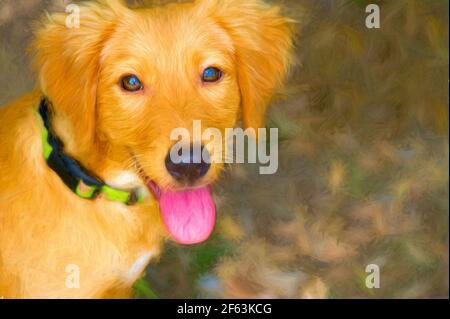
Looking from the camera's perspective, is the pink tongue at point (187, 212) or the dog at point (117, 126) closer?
the dog at point (117, 126)

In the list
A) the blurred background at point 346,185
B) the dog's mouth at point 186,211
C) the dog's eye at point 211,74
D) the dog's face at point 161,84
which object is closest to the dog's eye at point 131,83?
the dog's face at point 161,84

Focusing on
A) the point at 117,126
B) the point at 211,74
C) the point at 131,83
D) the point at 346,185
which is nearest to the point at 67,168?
the point at 117,126

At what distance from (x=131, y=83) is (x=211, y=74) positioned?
0.21 metres

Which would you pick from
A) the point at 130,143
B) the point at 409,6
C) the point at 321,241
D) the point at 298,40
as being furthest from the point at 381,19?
the point at 130,143

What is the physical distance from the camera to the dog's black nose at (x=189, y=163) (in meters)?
1.46

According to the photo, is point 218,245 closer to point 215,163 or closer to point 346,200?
point 346,200

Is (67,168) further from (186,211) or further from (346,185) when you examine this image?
(346,185)

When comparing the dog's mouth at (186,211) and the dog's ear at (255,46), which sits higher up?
the dog's ear at (255,46)

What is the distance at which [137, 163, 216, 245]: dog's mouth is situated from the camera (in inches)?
66.7

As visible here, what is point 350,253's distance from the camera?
221cm

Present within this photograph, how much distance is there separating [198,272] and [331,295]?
49 centimetres

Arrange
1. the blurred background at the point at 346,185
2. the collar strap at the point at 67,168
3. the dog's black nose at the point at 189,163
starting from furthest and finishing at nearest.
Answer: the blurred background at the point at 346,185, the collar strap at the point at 67,168, the dog's black nose at the point at 189,163

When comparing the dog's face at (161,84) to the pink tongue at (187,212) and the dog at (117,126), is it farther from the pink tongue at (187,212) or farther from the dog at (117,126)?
the pink tongue at (187,212)

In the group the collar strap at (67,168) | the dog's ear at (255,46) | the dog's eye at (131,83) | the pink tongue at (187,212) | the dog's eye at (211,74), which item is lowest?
the pink tongue at (187,212)
